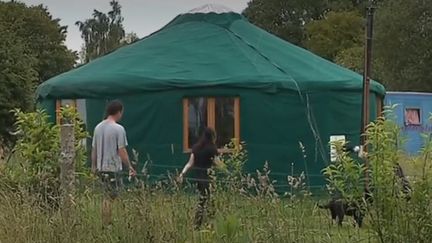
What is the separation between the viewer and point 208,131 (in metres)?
7.65

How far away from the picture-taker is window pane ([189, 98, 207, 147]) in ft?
36.3

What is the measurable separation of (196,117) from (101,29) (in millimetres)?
72790

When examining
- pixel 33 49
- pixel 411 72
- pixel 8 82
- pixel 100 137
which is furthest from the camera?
pixel 33 49

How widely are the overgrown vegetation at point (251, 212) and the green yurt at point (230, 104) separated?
Answer: 523 centimetres

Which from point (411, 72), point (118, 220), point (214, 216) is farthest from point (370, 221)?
point (411, 72)

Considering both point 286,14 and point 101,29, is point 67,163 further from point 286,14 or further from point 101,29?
point 101,29

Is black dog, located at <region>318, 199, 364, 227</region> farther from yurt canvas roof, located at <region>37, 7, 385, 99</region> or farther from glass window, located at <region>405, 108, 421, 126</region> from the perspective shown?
glass window, located at <region>405, 108, 421, 126</region>

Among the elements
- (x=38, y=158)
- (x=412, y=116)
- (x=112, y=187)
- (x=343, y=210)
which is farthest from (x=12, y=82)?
(x=343, y=210)

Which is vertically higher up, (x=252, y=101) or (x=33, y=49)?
(x=33, y=49)

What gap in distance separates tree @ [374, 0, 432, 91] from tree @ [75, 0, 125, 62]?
47.8 metres

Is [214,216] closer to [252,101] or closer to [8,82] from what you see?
[252,101]

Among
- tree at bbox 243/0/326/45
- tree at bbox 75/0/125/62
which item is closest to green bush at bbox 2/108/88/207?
tree at bbox 243/0/326/45

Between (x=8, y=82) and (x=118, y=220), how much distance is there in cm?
1740

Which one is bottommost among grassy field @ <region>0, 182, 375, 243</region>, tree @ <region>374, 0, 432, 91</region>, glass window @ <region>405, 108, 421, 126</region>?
grassy field @ <region>0, 182, 375, 243</region>
